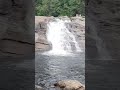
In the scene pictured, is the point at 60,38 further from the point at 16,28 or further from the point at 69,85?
the point at 16,28

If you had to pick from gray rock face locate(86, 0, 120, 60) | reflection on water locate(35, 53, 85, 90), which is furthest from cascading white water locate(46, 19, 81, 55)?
gray rock face locate(86, 0, 120, 60)

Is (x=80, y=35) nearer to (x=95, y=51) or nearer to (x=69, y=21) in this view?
(x=69, y=21)

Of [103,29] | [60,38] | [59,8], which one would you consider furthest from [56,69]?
[59,8]

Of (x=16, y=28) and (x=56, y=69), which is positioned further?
(x=56, y=69)

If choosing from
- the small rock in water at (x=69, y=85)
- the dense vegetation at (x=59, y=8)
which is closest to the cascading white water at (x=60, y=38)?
the dense vegetation at (x=59, y=8)

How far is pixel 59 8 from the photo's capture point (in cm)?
3127

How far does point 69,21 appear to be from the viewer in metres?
24.4

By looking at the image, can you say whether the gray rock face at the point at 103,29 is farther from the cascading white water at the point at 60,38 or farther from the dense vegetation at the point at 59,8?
the dense vegetation at the point at 59,8

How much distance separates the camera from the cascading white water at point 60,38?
21875mm

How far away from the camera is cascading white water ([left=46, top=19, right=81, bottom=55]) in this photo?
21.9 meters

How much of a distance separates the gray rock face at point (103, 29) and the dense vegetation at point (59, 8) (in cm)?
2419

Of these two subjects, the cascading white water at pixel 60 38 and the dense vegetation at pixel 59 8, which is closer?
the cascading white water at pixel 60 38

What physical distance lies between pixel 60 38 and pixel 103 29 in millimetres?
17187

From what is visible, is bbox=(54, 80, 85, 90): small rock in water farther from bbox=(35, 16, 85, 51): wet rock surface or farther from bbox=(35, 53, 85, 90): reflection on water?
bbox=(35, 16, 85, 51): wet rock surface
